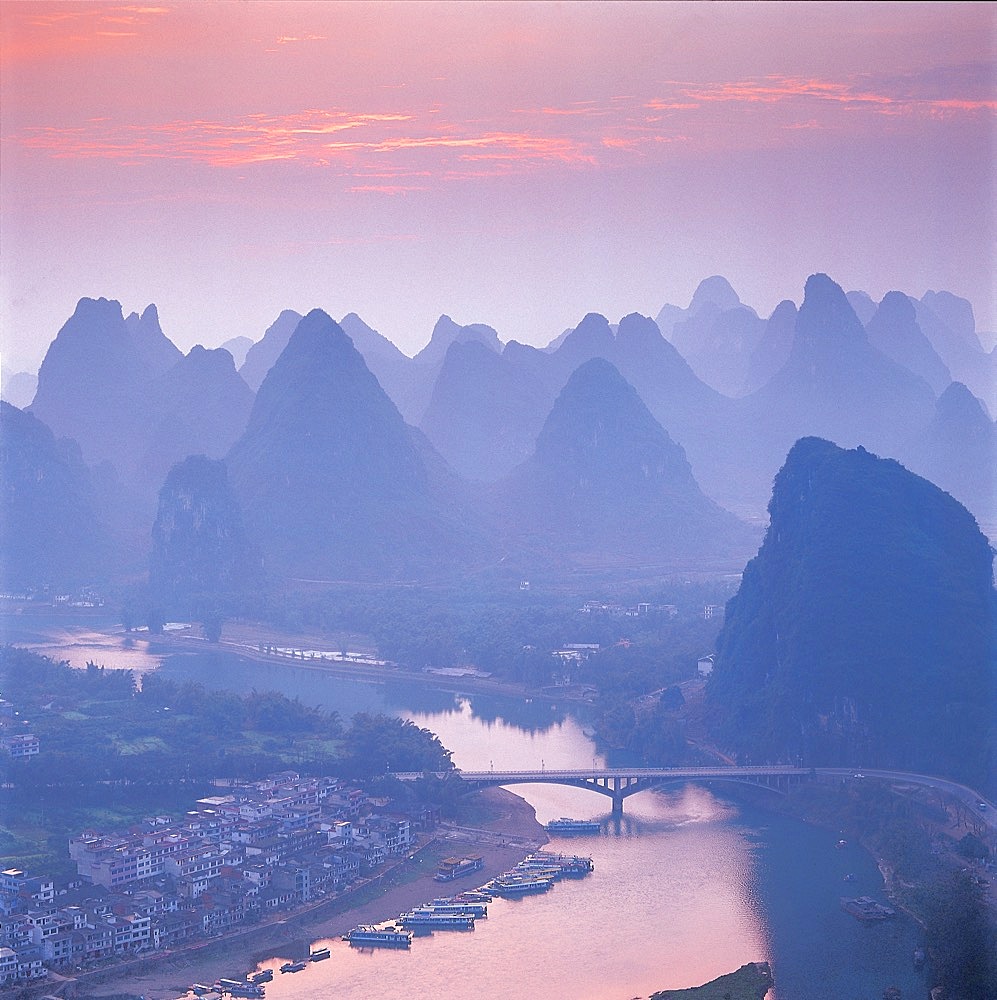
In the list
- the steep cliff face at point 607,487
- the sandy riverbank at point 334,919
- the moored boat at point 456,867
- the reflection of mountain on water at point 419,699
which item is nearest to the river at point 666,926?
the sandy riverbank at point 334,919

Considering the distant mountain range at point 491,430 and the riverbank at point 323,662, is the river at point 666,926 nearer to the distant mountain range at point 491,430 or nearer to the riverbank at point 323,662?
the riverbank at point 323,662

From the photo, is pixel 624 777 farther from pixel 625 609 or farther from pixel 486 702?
pixel 625 609

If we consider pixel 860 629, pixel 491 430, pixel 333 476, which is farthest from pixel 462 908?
pixel 491 430

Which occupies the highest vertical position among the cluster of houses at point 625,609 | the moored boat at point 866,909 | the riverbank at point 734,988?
the cluster of houses at point 625,609

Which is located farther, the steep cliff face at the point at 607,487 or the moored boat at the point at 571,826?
the steep cliff face at the point at 607,487

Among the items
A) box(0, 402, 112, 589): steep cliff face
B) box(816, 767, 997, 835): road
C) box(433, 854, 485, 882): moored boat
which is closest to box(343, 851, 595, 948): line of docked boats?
box(433, 854, 485, 882): moored boat

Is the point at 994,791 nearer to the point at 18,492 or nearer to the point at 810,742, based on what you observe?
the point at 810,742
